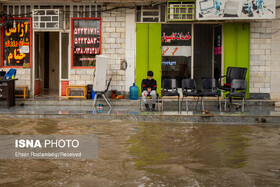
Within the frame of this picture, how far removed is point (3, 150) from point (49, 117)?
4797 millimetres

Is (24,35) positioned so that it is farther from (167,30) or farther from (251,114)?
(251,114)

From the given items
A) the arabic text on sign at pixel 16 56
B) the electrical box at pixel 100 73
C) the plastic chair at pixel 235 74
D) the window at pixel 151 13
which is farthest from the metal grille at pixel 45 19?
the plastic chair at pixel 235 74

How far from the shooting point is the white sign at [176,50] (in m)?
16.4

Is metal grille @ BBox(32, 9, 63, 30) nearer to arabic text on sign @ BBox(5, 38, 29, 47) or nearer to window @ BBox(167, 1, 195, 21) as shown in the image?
arabic text on sign @ BBox(5, 38, 29, 47)

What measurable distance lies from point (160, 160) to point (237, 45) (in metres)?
10.1

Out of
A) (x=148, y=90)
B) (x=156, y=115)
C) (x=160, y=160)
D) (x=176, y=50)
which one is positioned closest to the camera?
(x=160, y=160)

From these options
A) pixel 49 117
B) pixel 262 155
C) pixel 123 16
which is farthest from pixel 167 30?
pixel 262 155

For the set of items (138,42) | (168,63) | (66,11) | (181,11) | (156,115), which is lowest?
(156,115)

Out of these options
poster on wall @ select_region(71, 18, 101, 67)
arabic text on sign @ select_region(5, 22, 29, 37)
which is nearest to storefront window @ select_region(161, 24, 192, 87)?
poster on wall @ select_region(71, 18, 101, 67)

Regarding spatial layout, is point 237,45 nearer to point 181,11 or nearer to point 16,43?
point 181,11

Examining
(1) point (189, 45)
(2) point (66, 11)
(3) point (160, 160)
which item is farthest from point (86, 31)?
(3) point (160, 160)

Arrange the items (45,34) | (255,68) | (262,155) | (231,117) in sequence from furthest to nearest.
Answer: (45,34) < (255,68) < (231,117) < (262,155)

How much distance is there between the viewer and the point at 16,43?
16.6 m

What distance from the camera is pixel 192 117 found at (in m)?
12.1
